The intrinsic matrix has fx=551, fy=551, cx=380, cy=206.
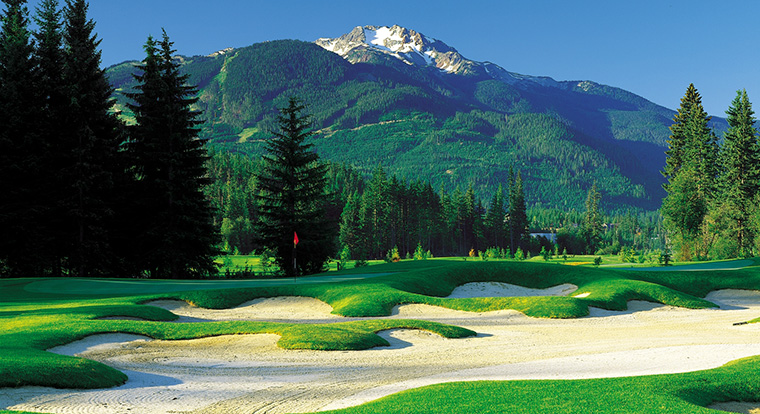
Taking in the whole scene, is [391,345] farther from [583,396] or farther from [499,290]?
[499,290]

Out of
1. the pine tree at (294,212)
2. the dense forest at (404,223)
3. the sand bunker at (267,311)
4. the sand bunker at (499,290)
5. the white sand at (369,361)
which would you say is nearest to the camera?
the white sand at (369,361)

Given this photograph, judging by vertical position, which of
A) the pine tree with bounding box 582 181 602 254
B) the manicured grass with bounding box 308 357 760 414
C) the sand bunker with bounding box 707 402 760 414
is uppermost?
the pine tree with bounding box 582 181 602 254

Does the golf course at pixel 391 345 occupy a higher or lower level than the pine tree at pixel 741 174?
lower

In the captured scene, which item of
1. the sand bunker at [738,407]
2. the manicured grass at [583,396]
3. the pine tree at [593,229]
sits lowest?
the sand bunker at [738,407]

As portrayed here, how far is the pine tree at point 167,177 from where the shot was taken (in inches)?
1746

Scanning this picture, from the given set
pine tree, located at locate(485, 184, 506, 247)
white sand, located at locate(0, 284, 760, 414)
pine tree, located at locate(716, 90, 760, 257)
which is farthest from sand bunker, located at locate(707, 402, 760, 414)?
pine tree, located at locate(485, 184, 506, 247)

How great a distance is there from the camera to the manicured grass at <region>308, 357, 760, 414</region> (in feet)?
32.0

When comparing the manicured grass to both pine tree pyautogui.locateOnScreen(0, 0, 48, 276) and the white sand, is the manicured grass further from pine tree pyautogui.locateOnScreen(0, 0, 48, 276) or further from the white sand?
pine tree pyautogui.locateOnScreen(0, 0, 48, 276)

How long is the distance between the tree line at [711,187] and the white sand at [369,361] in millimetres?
50613

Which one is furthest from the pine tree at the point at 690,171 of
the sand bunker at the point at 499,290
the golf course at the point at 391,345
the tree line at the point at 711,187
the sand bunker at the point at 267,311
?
the sand bunker at the point at 267,311

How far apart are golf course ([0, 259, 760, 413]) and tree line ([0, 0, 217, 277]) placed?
8982 mm

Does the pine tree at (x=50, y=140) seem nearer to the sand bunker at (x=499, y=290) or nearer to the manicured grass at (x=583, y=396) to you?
the sand bunker at (x=499, y=290)

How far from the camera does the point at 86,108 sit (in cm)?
4422

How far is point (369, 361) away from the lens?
16312 mm
